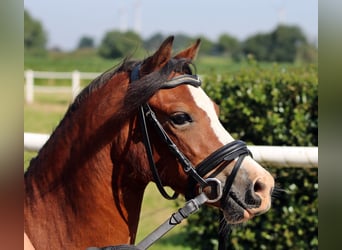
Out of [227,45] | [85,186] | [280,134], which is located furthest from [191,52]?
[227,45]

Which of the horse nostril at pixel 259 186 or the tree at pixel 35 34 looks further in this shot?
the tree at pixel 35 34

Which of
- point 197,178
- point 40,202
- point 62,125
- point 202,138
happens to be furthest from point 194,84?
point 40,202

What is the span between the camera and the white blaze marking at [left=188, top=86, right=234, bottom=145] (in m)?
2.19

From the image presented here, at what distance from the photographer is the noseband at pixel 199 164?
2.14 m

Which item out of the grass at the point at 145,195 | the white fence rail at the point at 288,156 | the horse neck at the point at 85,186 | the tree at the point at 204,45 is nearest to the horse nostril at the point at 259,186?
the horse neck at the point at 85,186

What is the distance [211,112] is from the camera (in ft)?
7.30

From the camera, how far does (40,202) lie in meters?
2.22

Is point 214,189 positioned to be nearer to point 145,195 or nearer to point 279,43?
point 145,195

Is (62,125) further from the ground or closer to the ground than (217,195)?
further from the ground

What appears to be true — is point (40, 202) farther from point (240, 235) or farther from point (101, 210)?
point (240, 235)

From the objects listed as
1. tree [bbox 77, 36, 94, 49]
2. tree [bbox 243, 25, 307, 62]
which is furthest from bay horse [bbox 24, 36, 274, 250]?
tree [bbox 77, 36, 94, 49]

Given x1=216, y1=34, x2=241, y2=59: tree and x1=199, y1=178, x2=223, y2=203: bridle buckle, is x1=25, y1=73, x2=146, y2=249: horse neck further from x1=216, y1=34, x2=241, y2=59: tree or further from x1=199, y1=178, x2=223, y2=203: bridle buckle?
x1=216, y1=34, x2=241, y2=59: tree

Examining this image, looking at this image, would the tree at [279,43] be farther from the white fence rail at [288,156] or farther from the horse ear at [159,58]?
the horse ear at [159,58]

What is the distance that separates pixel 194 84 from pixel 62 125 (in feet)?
2.01
